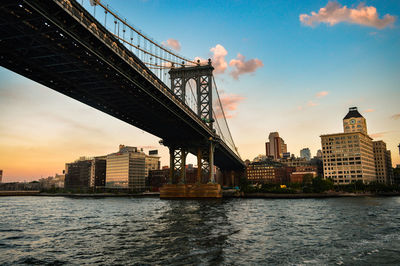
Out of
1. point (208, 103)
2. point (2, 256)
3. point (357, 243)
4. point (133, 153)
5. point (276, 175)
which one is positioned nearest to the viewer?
point (2, 256)

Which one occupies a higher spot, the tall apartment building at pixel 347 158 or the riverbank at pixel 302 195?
the tall apartment building at pixel 347 158

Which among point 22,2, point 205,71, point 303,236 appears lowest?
point 303,236

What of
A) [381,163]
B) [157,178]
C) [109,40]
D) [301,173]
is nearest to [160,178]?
[157,178]

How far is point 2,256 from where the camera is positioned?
17.8 m

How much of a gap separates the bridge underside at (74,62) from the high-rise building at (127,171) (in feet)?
396

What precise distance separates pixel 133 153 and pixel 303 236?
545ft

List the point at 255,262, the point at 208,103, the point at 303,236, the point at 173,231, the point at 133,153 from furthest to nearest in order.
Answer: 1. the point at 133,153
2. the point at 208,103
3. the point at 173,231
4. the point at 303,236
5. the point at 255,262

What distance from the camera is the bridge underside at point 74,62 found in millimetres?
26875

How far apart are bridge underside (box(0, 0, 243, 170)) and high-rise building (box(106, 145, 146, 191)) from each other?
396 feet

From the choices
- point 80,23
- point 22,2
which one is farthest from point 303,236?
point 22,2

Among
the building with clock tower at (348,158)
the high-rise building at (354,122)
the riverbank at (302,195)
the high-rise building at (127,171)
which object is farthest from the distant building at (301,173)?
the high-rise building at (127,171)

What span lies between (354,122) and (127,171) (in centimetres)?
13959

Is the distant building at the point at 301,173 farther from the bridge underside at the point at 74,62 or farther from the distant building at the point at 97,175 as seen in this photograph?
the bridge underside at the point at 74,62

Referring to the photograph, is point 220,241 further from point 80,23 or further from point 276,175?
point 276,175
